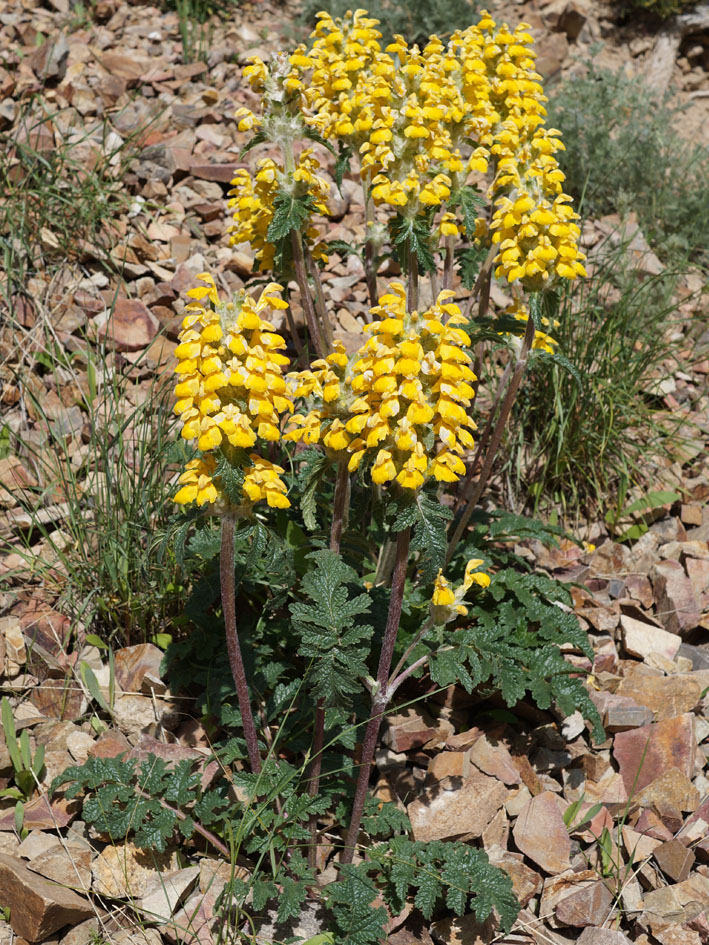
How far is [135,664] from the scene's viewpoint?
3.23 meters

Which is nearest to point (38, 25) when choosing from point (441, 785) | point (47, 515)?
point (47, 515)

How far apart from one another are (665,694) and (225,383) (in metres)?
2.24

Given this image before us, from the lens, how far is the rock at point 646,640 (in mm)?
3555

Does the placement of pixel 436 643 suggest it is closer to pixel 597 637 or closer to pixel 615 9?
pixel 597 637

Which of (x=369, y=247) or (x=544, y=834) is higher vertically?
(x=369, y=247)

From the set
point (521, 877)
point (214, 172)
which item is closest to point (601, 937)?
point (521, 877)

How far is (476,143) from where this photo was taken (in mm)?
3342

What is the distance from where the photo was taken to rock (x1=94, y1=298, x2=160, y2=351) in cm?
430

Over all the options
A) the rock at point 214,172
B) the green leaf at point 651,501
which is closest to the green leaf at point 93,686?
the green leaf at point 651,501

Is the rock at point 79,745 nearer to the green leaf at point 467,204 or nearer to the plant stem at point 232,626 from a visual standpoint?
the plant stem at point 232,626

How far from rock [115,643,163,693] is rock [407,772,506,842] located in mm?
1063

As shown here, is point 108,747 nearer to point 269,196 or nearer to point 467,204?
point 269,196

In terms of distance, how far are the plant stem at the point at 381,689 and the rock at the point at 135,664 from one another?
956 mm

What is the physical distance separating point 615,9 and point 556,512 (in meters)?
5.71
